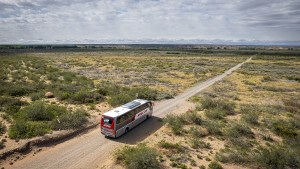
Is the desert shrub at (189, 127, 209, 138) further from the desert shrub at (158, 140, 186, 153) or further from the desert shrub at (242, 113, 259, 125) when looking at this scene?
the desert shrub at (242, 113, 259, 125)

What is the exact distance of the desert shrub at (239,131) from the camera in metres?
19.7

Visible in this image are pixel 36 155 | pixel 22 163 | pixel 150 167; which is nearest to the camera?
pixel 150 167

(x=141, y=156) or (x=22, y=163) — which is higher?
(x=141, y=156)

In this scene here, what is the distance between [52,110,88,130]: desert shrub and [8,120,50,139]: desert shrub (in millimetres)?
1065

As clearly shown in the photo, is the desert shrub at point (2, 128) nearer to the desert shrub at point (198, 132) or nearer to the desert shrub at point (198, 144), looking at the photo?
the desert shrub at point (198, 144)

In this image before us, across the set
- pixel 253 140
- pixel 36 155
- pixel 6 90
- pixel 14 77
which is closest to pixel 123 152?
pixel 36 155

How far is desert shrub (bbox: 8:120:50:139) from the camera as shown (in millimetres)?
17969

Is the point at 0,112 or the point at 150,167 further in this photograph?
the point at 0,112

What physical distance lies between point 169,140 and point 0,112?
19104mm

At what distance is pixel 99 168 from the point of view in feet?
48.3

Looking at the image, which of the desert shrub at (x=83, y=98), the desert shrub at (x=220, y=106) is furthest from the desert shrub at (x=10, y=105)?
the desert shrub at (x=220, y=106)

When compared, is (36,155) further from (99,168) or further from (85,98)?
(85,98)

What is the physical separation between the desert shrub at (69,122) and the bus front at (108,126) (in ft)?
11.7

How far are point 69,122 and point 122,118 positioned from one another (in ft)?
18.6
